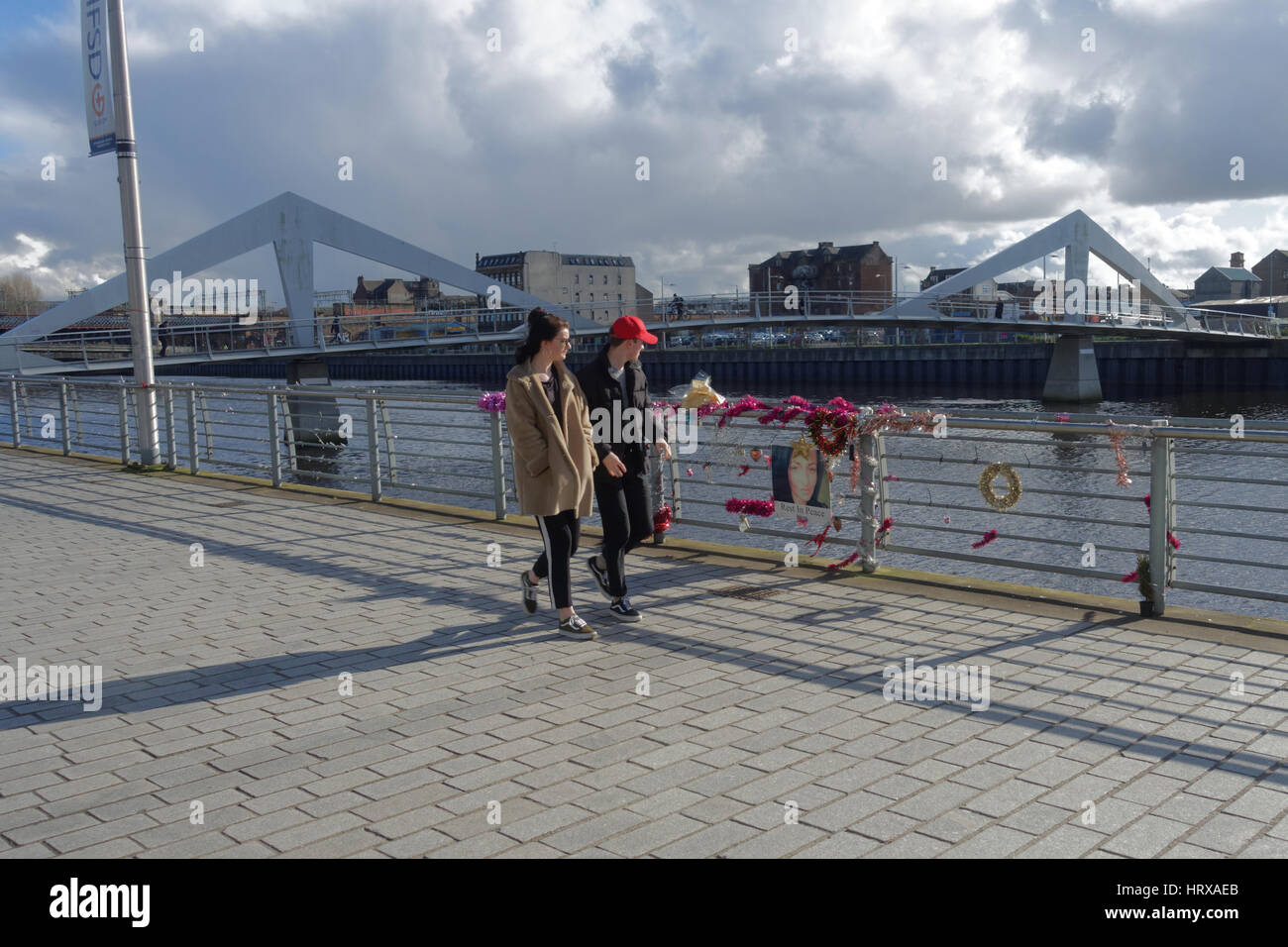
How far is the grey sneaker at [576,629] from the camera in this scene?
6012 millimetres

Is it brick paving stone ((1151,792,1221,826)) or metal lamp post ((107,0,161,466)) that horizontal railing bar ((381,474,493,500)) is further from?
brick paving stone ((1151,792,1221,826))

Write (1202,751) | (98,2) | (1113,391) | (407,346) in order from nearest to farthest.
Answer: (1202,751) < (98,2) < (407,346) < (1113,391)

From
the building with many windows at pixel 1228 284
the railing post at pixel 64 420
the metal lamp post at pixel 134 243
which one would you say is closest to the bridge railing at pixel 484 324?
the railing post at pixel 64 420

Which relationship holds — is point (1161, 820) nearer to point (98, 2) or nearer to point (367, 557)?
point (367, 557)

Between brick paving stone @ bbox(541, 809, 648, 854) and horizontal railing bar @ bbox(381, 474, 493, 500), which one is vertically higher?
horizontal railing bar @ bbox(381, 474, 493, 500)

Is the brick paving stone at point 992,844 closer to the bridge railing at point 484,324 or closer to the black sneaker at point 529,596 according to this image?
the black sneaker at point 529,596

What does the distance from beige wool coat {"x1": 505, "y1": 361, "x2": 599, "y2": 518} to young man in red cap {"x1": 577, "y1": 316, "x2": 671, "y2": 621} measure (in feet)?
0.96

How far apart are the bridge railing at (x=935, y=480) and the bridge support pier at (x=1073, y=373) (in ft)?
98.3

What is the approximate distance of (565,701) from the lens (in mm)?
4977

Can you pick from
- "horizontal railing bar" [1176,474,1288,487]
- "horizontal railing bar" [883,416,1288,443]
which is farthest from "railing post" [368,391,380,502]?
"horizontal railing bar" [1176,474,1288,487]

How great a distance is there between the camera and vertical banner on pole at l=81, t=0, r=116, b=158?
46.3ft

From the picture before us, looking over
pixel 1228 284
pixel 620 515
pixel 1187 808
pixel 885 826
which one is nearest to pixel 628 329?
pixel 620 515
